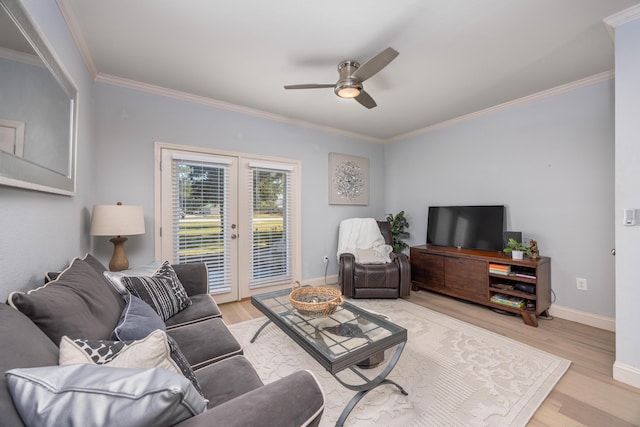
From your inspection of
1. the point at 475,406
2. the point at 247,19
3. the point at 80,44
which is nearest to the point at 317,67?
the point at 247,19

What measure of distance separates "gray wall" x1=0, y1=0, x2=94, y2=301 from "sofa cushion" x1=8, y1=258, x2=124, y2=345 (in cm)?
16

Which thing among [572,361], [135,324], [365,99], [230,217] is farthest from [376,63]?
[572,361]

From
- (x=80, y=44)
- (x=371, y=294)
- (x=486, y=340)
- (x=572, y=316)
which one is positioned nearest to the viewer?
(x=80, y=44)

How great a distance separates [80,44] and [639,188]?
13.8ft

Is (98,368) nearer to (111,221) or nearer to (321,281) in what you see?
(111,221)

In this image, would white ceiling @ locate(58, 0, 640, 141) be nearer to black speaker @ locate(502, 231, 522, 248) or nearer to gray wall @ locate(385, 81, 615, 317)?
gray wall @ locate(385, 81, 615, 317)

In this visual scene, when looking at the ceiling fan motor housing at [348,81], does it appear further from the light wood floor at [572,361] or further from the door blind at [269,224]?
the light wood floor at [572,361]

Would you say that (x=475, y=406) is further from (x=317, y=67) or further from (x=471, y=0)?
(x=317, y=67)

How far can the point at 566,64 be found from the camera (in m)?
2.37

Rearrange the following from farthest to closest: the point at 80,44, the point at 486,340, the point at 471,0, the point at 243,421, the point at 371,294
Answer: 1. the point at 371,294
2. the point at 486,340
3. the point at 80,44
4. the point at 471,0
5. the point at 243,421

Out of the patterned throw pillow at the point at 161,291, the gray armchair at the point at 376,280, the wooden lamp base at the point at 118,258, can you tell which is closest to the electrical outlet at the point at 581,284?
the gray armchair at the point at 376,280

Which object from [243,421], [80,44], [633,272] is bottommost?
[243,421]

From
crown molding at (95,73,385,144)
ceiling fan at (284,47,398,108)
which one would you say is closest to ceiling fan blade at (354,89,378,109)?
ceiling fan at (284,47,398,108)

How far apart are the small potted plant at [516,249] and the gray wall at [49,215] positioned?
382 centimetres
